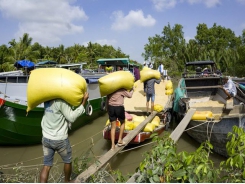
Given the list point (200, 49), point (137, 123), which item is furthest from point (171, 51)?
point (137, 123)

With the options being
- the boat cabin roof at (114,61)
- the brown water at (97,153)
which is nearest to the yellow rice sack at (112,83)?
the brown water at (97,153)

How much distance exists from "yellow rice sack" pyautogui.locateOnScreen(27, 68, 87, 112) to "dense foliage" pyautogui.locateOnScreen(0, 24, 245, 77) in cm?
2094

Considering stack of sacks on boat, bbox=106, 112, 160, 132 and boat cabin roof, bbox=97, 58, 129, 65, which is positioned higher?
boat cabin roof, bbox=97, 58, 129, 65

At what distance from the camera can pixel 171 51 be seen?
50.5 meters

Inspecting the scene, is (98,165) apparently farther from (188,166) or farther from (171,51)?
(171,51)

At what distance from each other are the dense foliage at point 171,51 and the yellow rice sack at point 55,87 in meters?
20.9

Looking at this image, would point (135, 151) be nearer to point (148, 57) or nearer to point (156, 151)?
point (156, 151)

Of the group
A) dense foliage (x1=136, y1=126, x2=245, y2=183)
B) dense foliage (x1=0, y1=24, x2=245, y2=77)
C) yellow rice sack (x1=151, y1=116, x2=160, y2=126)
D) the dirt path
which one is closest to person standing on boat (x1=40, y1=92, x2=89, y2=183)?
dense foliage (x1=136, y1=126, x2=245, y2=183)

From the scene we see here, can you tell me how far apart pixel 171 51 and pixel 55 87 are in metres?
49.8

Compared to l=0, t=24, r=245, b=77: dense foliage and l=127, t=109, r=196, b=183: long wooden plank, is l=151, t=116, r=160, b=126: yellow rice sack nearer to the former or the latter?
l=127, t=109, r=196, b=183: long wooden plank

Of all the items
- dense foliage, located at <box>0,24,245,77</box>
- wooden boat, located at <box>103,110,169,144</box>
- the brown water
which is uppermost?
dense foliage, located at <box>0,24,245,77</box>

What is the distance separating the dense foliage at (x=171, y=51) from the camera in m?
26.1

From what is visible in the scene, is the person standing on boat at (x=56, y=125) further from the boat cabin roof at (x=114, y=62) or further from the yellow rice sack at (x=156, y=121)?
the boat cabin roof at (x=114, y=62)

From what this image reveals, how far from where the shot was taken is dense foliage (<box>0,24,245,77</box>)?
26078 millimetres
